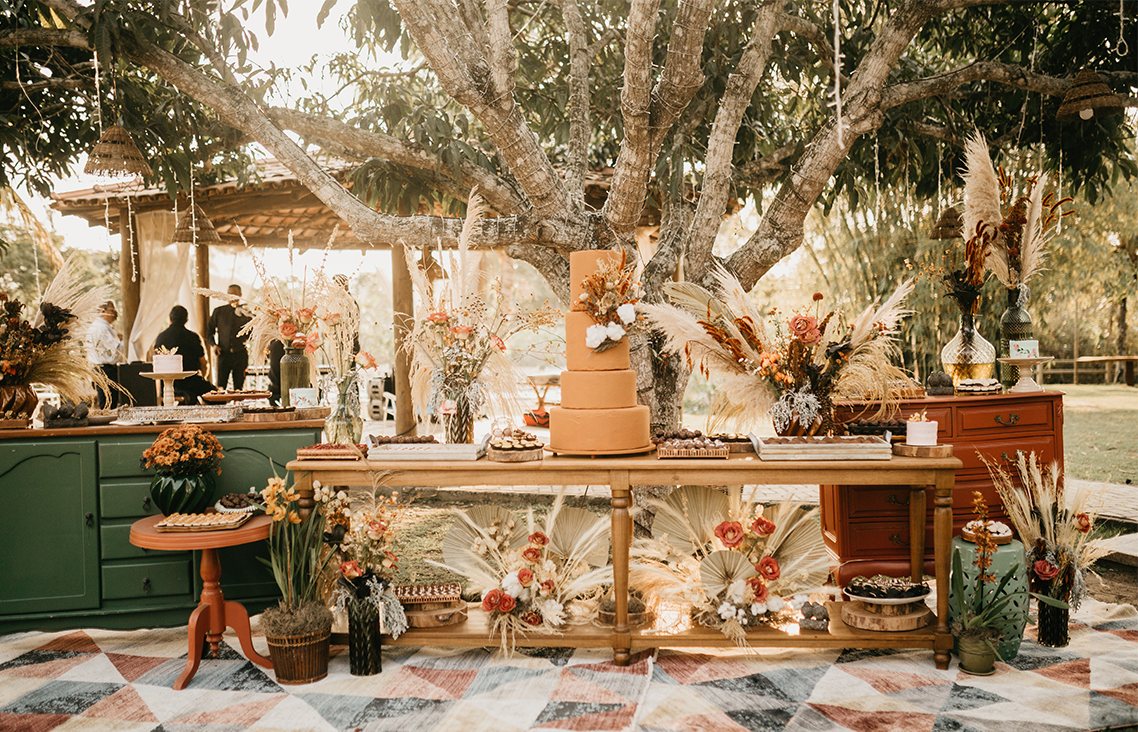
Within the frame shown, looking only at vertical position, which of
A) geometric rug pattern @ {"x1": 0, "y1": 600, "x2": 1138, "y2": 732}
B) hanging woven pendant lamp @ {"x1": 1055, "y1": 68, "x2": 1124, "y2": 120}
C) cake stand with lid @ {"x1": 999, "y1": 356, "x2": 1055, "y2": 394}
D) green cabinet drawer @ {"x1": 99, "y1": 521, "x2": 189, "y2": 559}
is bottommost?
geometric rug pattern @ {"x1": 0, "y1": 600, "x2": 1138, "y2": 732}

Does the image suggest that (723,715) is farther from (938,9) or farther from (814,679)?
(938,9)

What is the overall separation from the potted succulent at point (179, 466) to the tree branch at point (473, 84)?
2.10 meters

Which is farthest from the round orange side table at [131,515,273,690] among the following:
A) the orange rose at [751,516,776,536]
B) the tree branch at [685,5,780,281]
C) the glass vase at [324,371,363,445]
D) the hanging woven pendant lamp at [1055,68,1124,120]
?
the hanging woven pendant lamp at [1055,68,1124,120]

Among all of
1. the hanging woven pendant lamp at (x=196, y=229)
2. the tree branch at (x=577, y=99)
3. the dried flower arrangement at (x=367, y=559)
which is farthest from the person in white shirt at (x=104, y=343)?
the dried flower arrangement at (x=367, y=559)

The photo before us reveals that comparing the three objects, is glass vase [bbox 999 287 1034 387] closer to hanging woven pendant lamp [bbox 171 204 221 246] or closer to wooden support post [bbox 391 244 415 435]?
wooden support post [bbox 391 244 415 435]

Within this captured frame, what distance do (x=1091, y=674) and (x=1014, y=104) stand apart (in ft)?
13.6

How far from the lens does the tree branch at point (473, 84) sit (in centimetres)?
404

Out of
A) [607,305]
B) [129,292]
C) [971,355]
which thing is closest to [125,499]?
[607,305]

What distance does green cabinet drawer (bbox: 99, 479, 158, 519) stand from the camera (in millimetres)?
3938

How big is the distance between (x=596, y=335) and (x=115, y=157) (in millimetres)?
2857

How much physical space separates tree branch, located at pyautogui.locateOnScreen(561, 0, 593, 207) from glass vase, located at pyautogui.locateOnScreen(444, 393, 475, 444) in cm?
189

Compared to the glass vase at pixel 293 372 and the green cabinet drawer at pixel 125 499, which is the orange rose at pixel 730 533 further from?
the green cabinet drawer at pixel 125 499

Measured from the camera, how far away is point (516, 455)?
11.1 ft

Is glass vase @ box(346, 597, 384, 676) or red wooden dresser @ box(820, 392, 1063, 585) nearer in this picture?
glass vase @ box(346, 597, 384, 676)
